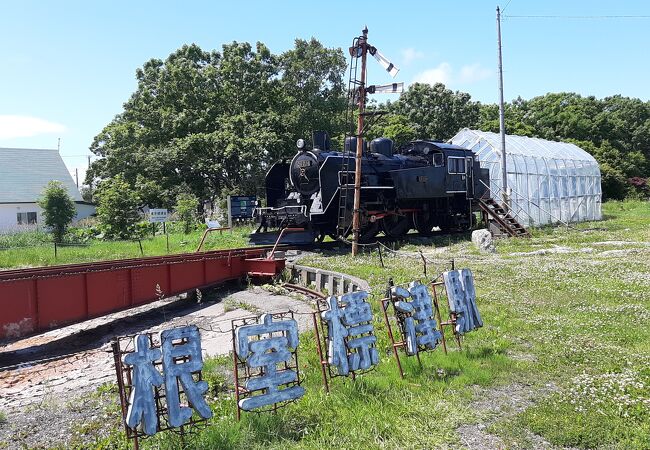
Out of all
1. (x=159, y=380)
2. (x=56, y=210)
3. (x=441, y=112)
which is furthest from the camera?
(x=441, y=112)

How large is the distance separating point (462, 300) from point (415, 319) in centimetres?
102

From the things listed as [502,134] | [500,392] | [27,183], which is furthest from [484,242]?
[27,183]

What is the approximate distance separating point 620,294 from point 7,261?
17575mm

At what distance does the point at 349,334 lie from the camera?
5711 mm

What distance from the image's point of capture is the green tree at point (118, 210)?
22.7m

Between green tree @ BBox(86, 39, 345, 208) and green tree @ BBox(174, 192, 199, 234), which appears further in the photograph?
green tree @ BBox(86, 39, 345, 208)

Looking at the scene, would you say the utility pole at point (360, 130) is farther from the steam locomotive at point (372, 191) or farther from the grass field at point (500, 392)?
the grass field at point (500, 392)

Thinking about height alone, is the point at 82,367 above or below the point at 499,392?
below

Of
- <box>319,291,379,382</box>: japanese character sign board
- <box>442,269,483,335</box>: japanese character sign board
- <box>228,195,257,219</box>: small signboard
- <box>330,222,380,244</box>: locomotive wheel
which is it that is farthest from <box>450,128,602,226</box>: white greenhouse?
<box>319,291,379,382</box>: japanese character sign board

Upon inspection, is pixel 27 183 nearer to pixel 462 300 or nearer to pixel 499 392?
pixel 462 300

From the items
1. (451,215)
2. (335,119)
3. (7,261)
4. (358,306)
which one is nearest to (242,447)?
(358,306)

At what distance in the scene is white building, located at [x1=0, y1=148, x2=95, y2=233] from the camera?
1355 inches

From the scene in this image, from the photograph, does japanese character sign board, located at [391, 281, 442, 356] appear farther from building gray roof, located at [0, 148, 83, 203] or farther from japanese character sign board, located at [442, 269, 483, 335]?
building gray roof, located at [0, 148, 83, 203]

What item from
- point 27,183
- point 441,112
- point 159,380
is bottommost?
point 159,380
